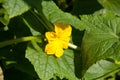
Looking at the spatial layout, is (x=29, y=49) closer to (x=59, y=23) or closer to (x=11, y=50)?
(x=59, y=23)

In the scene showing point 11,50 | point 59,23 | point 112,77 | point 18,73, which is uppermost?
point 59,23

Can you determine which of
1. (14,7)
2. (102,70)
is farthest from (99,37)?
(14,7)

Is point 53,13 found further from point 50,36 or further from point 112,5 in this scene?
point 112,5

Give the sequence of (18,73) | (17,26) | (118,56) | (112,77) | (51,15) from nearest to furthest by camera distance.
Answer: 1. (118,56)
2. (51,15)
3. (17,26)
4. (18,73)
5. (112,77)

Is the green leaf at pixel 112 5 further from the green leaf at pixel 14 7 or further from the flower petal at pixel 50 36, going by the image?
the green leaf at pixel 14 7

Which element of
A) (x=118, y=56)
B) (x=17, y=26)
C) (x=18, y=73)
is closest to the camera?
(x=118, y=56)

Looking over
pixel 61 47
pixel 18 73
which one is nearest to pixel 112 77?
pixel 18 73
